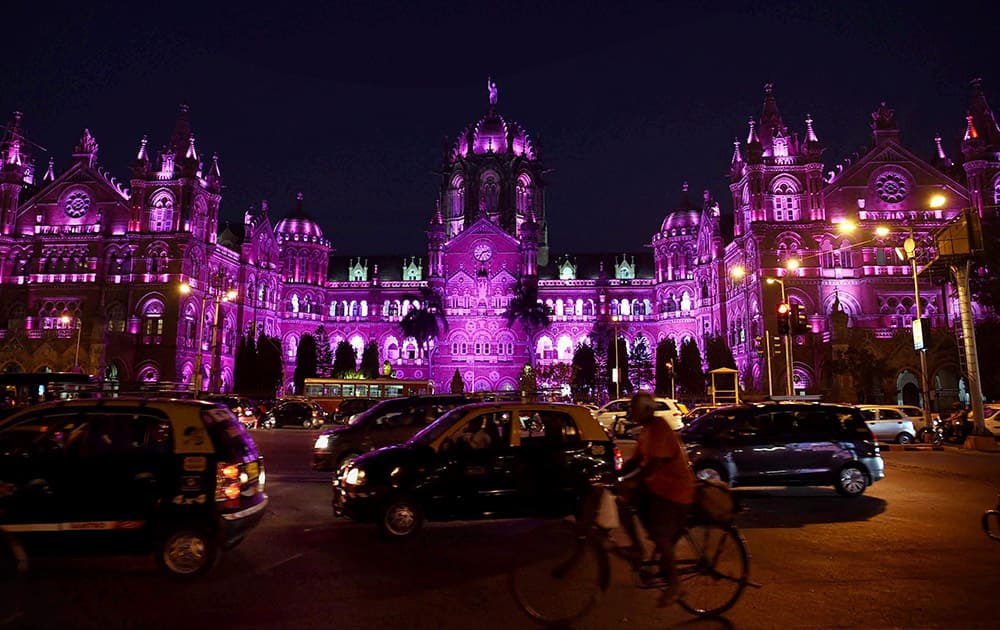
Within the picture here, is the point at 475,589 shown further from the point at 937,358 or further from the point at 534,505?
the point at 937,358

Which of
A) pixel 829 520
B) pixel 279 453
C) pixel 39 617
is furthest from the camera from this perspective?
pixel 279 453

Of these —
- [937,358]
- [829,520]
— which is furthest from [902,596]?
[937,358]

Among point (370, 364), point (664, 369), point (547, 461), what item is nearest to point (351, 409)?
point (547, 461)

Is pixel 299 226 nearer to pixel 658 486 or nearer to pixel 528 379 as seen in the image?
pixel 528 379

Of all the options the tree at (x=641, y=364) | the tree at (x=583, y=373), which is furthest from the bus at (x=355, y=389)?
the tree at (x=641, y=364)

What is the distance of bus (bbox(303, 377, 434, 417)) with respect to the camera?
4503 centimetres

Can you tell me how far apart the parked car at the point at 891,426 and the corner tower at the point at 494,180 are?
56708mm

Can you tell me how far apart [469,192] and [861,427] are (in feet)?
239

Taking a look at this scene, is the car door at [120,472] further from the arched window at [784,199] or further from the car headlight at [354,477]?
the arched window at [784,199]

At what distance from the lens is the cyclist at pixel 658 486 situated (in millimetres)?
5984

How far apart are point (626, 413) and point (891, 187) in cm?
4862

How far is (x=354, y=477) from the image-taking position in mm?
9383

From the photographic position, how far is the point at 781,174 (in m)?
57.7

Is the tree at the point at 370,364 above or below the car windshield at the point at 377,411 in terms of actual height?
above
